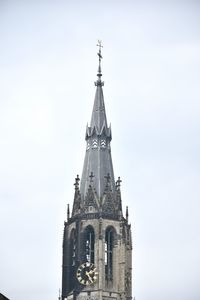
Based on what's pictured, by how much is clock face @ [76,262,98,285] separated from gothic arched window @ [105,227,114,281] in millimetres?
1425

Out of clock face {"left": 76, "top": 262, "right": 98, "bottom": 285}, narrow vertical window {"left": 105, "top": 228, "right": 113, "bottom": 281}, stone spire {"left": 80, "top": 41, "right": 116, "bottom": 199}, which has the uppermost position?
stone spire {"left": 80, "top": 41, "right": 116, "bottom": 199}

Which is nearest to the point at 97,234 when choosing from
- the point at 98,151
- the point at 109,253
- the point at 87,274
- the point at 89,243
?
the point at 89,243

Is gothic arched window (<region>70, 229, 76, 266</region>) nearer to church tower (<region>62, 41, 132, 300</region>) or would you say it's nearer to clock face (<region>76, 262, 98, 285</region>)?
church tower (<region>62, 41, 132, 300</region>)

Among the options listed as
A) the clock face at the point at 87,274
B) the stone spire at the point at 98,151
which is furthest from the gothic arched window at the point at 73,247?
the stone spire at the point at 98,151

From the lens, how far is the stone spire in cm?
10019

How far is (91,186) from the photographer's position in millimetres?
99688

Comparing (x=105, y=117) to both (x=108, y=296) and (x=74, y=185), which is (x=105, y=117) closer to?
(x=74, y=185)

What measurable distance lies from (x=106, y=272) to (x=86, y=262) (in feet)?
7.21

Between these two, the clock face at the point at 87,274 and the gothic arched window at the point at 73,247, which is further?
the gothic arched window at the point at 73,247

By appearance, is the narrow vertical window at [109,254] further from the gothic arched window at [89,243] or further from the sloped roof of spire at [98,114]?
the sloped roof of spire at [98,114]

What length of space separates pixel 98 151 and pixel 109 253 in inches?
443

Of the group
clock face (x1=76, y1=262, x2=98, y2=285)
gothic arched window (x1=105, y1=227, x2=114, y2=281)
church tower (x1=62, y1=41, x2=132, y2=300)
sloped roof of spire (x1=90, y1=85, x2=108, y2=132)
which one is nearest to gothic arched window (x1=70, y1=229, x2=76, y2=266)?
church tower (x1=62, y1=41, x2=132, y2=300)

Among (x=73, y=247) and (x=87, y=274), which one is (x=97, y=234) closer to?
(x=73, y=247)

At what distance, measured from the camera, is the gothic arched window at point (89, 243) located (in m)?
95.9
